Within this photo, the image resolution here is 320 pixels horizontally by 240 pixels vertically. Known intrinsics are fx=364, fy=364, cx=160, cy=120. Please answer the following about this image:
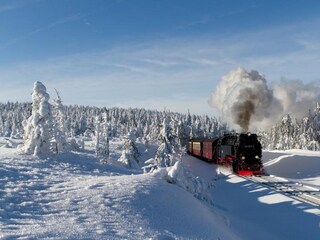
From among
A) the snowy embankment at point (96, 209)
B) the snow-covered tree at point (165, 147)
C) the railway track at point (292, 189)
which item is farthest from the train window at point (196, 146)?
the snowy embankment at point (96, 209)

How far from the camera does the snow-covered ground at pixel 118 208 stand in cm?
1222

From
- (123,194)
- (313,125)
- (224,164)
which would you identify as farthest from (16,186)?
(313,125)

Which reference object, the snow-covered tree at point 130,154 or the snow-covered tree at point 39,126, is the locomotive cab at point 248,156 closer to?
the snow-covered tree at point 130,154

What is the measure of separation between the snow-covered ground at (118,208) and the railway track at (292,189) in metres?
0.93

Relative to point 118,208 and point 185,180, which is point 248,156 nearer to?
point 185,180

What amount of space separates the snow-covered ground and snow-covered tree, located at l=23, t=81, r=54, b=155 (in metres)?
1.15

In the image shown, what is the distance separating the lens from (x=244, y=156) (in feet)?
125

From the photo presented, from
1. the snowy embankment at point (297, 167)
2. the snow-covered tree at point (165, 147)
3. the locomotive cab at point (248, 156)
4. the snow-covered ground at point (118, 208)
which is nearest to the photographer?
the snow-covered ground at point (118, 208)

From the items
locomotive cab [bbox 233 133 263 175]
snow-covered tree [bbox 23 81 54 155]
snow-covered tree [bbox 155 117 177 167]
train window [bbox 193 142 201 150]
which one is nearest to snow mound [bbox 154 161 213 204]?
snow-covered tree [bbox 23 81 54 155]

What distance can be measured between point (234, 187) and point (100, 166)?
13.8 m

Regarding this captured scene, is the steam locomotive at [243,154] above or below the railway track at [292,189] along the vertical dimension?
above

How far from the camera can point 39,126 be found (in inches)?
1092

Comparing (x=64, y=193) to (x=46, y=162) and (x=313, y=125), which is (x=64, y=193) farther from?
(x=313, y=125)

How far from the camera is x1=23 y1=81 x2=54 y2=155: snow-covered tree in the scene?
27422 millimetres
